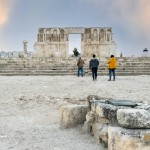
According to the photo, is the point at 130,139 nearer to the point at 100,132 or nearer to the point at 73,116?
the point at 100,132

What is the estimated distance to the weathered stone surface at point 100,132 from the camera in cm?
620

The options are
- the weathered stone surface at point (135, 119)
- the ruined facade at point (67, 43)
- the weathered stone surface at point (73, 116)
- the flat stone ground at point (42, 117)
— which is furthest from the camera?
the ruined facade at point (67, 43)

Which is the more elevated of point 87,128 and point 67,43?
point 67,43

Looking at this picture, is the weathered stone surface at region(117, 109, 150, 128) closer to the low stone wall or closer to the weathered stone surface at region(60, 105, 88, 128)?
the low stone wall

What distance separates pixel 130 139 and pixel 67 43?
141ft

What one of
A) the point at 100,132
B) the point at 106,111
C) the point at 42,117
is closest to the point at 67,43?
the point at 42,117

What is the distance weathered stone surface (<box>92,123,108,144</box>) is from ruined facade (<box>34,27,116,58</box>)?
40.8 metres

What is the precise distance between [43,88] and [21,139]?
7.92 m

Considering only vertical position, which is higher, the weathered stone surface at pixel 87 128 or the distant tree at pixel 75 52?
the distant tree at pixel 75 52

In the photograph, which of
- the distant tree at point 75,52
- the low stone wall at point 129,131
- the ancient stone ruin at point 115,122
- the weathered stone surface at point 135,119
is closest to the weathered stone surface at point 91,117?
the ancient stone ruin at point 115,122

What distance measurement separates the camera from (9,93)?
1318 centimetres

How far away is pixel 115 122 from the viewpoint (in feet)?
20.5

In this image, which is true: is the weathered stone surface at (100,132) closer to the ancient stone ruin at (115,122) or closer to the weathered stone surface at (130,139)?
the ancient stone ruin at (115,122)

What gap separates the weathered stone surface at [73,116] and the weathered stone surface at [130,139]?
96.7 inches
